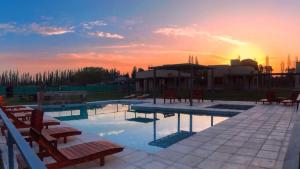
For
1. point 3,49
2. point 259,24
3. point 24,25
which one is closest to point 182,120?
point 259,24

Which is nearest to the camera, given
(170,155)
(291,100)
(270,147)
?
(170,155)

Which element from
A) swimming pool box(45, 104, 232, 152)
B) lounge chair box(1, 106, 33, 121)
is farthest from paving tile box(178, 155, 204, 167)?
lounge chair box(1, 106, 33, 121)

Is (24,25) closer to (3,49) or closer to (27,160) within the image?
(3,49)

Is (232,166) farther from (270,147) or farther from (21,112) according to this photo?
(21,112)

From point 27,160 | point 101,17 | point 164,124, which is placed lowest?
point 164,124

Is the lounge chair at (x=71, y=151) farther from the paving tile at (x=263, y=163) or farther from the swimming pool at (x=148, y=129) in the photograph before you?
the paving tile at (x=263, y=163)

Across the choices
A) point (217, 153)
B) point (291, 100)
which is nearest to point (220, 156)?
point (217, 153)

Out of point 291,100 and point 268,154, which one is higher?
point 291,100

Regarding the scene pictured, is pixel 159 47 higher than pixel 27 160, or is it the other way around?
pixel 159 47

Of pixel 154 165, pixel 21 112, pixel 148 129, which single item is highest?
pixel 21 112

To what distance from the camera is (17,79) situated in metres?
65.4

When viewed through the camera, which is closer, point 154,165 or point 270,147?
point 154,165

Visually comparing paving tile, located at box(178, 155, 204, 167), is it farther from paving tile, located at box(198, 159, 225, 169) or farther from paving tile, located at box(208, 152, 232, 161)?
paving tile, located at box(208, 152, 232, 161)

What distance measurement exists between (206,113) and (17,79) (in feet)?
210
